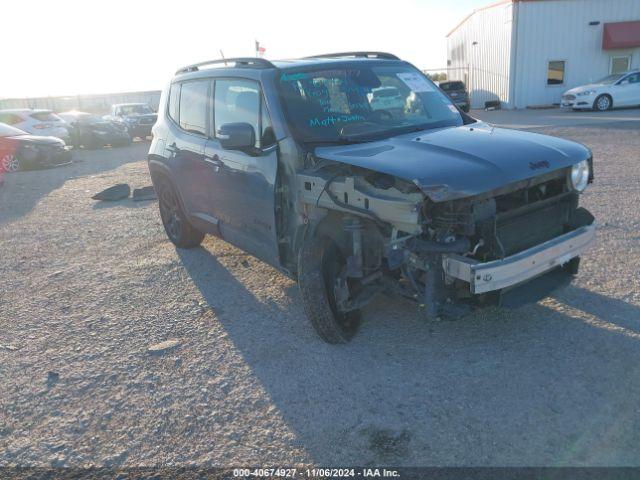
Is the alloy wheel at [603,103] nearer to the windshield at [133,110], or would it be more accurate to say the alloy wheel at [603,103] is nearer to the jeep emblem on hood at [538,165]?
the windshield at [133,110]

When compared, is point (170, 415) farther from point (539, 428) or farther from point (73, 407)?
point (539, 428)

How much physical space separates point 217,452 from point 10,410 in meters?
1.50

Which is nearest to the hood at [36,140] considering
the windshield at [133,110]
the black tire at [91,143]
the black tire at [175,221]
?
the black tire at [91,143]

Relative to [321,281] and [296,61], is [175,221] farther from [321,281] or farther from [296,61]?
[321,281]

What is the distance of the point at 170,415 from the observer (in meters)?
3.21

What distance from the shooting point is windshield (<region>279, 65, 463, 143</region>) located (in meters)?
4.00

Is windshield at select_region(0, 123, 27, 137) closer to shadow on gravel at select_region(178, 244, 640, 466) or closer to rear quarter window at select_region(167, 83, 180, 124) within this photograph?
rear quarter window at select_region(167, 83, 180, 124)

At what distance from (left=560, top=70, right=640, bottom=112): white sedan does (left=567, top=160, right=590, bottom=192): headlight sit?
20.1m

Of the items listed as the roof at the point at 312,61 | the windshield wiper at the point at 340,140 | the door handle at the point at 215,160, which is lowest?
the door handle at the point at 215,160

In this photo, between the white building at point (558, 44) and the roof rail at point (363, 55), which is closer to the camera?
the roof rail at point (363, 55)

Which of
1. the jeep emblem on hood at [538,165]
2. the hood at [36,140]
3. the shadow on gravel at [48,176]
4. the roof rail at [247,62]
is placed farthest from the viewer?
the hood at [36,140]

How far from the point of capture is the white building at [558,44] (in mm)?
25281

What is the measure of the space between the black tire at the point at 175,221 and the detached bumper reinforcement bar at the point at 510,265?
11.6ft

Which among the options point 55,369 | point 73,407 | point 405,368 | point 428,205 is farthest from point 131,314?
point 428,205
